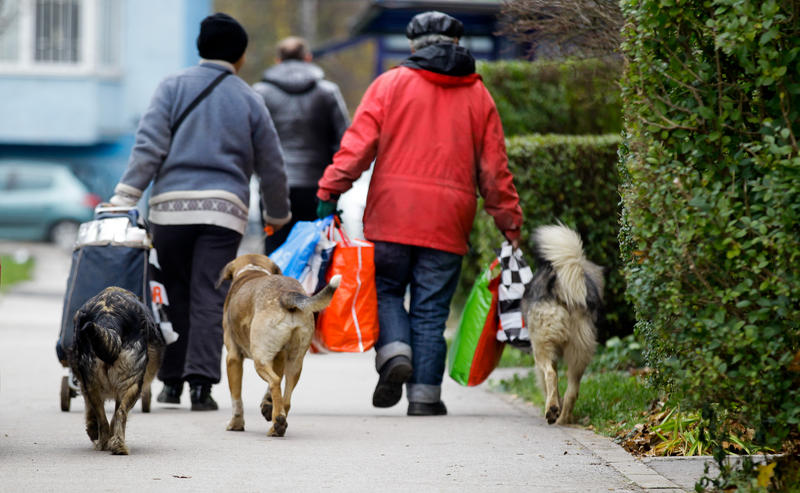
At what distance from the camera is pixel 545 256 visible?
22.1 ft

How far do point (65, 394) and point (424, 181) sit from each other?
2458 millimetres

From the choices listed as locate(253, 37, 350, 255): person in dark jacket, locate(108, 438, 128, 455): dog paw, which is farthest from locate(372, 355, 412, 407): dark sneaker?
locate(253, 37, 350, 255): person in dark jacket

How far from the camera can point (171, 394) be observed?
775 cm

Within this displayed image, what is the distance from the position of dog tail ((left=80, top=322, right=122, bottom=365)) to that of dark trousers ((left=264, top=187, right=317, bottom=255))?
4.83m

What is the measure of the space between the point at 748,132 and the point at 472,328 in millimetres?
3379

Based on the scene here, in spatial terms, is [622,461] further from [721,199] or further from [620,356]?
[620,356]

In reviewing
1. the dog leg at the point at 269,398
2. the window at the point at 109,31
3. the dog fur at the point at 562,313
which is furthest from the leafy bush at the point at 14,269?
the dog fur at the point at 562,313

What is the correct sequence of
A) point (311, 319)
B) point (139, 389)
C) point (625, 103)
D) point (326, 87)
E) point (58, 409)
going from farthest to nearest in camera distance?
point (326, 87) → point (58, 409) → point (311, 319) → point (139, 389) → point (625, 103)

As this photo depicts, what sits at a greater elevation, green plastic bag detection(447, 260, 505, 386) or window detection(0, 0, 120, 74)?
window detection(0, 0, 120, 74)

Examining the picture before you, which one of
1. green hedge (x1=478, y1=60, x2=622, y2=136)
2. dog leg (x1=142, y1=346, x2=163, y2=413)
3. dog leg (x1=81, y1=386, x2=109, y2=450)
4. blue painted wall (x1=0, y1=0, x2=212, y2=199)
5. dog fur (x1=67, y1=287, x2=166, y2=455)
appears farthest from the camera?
blue painted wall (x1=0, y1=0, x2=212, y2=199)

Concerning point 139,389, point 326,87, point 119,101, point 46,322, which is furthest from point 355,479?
point 119,101

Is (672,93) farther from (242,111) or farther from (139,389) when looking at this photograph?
(242,111)

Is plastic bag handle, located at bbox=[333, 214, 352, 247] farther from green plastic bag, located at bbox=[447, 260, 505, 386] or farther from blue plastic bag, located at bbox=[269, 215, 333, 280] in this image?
green plastic bag, located at bbox=[447, 260, 505, 386]

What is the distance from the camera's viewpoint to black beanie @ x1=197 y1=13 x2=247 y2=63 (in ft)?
24.9
